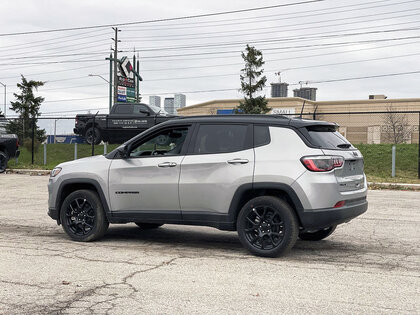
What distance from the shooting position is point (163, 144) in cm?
705

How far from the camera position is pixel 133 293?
473 centimetres

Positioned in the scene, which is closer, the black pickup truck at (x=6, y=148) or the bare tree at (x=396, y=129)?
the black pickup truck at (x=6, y=148)

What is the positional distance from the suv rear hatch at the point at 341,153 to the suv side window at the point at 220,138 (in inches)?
33.5

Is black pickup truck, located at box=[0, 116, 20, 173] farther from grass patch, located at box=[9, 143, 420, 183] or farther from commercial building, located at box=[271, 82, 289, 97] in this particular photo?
commercial building, located at box=[271, 82, 289, 97]

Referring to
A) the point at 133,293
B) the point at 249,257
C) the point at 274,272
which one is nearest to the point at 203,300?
the point at 133,293

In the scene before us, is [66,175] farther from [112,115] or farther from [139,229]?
[112,115]

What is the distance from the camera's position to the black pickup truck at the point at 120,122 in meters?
22.2

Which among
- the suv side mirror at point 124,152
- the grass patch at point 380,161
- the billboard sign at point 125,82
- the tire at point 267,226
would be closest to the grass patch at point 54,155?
the grass patch at point 380,161

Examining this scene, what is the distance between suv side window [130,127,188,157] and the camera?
6.93 m

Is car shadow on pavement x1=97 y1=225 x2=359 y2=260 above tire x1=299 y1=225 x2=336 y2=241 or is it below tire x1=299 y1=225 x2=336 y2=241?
below

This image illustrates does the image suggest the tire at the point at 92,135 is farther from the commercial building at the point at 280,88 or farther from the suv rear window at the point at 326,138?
the commercial building at the point at 280,88

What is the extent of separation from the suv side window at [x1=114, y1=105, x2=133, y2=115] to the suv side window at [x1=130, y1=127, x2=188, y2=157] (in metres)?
15.9

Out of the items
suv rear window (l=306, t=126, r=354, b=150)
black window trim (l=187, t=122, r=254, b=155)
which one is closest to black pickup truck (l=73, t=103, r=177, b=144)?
black window trim (l=187, t=122, r=254, b=155)

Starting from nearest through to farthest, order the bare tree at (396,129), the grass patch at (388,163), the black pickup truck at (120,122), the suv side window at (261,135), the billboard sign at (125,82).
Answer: the suv side window at (261,135) < the grass patch at (388,163) < the black pickup truck at (120,122) < the bare tree at (396,129) < the billboard sign at (125,82)
